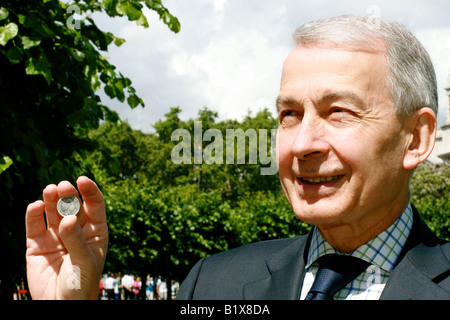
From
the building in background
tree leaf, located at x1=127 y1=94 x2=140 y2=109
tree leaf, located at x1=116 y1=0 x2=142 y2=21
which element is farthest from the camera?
the building in background

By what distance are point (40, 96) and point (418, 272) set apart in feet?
12.4

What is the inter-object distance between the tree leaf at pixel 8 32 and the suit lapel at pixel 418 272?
305 cm

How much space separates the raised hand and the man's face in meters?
0.62

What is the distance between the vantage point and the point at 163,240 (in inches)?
713

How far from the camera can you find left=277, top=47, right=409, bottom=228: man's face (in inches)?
63.7

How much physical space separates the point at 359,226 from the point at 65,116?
3461mm

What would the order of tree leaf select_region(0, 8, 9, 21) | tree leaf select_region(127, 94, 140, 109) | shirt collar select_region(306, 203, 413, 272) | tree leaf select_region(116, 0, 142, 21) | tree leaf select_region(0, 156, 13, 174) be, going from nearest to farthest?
shirt collar select_region(306, 203, 413, 272), tree leaf select_region(0, 156, 13, 174), tree leaf select_region(0, 8, 9, 21), tree leaf select_region(116, 0, 142, 21), tree leaf select_region(127, 94, 140, 109)

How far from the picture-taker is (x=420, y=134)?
1.72m

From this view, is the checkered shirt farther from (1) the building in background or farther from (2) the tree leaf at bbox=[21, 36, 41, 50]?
(1) the building in background

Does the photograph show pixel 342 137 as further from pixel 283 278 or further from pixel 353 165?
pixel 283 278

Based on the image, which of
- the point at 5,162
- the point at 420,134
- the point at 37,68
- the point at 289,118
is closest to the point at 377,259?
the point at 420,134

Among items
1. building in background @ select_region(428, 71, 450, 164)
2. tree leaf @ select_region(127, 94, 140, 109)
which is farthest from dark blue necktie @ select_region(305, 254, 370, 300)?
building in background @ select_region(428, 71, 450, 164)

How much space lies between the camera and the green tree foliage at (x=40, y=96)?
4035 millimetres
